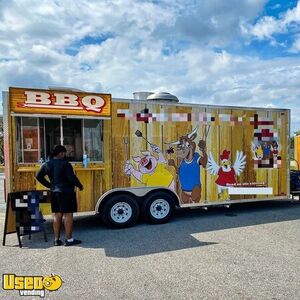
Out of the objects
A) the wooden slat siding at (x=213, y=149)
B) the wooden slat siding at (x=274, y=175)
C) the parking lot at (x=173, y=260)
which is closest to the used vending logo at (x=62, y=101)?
the parking lot at (x=173, y=260)

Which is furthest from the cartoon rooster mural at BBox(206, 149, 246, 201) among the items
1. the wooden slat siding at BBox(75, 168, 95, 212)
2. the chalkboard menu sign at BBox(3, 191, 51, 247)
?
the chalkboard menu sign at BBox(3, 191, 51, 247)

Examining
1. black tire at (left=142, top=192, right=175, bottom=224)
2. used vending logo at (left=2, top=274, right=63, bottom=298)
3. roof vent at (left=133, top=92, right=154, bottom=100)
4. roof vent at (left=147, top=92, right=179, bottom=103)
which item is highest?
roof vent at (left=133, top=92, right=154, bottom=100)

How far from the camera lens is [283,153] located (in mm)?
8844

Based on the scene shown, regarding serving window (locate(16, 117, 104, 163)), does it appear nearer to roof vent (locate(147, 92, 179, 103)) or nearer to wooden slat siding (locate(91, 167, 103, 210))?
wooden slat siding (locate(91, 167, 103, 210))

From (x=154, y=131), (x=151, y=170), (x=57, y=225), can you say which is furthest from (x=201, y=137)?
(x=57, y=225)

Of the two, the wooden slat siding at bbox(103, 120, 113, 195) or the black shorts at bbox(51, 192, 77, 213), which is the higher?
the wooden slat siding at bbox(103, 120, 113, 195)

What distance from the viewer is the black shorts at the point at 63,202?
5.91 meters

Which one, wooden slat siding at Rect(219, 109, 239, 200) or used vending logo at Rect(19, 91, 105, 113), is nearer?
used vending logo at Rect(19, 91, 105, 113)

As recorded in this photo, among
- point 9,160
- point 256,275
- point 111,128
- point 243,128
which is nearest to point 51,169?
point 9,160

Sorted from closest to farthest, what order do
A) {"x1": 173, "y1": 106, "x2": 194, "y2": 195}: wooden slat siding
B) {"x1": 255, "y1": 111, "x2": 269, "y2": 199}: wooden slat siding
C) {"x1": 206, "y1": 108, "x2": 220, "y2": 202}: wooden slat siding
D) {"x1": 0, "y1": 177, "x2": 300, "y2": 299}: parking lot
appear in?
1. {"x1": 0, "y1": 177, "x2": 300, "y2": 299}: parking lot
2. {"x1": 173, "y1": 106, "x2": 194, "y2": 195}: wooden slat siding
3. {"x1": 206, "y1": 108, "x2": 220, "y2": 202}: wooden slat siding
4. {"x1": 255, "y1": 111, "x2": 269, "y2": 199}: wooden slat siding

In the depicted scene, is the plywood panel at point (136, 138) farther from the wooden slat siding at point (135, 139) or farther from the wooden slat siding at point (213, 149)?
the wooden slat siding at point (213, 149)

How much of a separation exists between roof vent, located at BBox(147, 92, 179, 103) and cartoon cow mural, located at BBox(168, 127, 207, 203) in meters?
0.96

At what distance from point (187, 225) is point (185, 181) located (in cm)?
103

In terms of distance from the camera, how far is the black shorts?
5914mm
